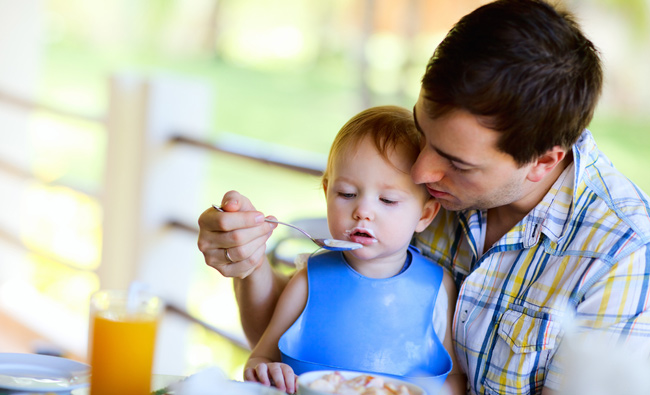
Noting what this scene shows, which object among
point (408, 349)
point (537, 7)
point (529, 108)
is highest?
point (537, 7)

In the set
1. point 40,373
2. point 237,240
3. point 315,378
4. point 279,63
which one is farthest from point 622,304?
point 279,63

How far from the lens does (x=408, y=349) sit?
1549mm

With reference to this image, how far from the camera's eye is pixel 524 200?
1.55 meters

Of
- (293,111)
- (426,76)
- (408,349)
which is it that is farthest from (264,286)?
(293,111)

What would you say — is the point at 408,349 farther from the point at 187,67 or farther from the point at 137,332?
the point at 187,67

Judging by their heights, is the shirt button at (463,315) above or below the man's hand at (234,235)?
below

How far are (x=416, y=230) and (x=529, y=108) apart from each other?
0.41 m

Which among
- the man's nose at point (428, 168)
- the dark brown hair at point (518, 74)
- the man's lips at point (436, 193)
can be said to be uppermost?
the dark brown hair at point (518, 74)

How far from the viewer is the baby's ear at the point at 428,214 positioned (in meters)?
1.63

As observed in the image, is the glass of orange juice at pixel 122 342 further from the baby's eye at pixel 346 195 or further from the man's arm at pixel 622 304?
the man's arm at pixel 622 304

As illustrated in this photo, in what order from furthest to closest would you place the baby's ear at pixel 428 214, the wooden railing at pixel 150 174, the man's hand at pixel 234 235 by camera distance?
the wooden railing at pixel 150 174
the baby's ear at pixel 428 214
the man's hand at pixel 234 235

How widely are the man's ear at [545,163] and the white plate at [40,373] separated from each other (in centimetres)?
88

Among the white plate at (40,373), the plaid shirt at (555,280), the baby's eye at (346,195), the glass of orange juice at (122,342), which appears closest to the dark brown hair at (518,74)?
the plaid shirt at (555,280)

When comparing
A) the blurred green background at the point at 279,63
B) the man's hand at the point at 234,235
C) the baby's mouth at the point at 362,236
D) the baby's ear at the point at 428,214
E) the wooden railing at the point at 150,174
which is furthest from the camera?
the blurred green background at the point at 279,63
